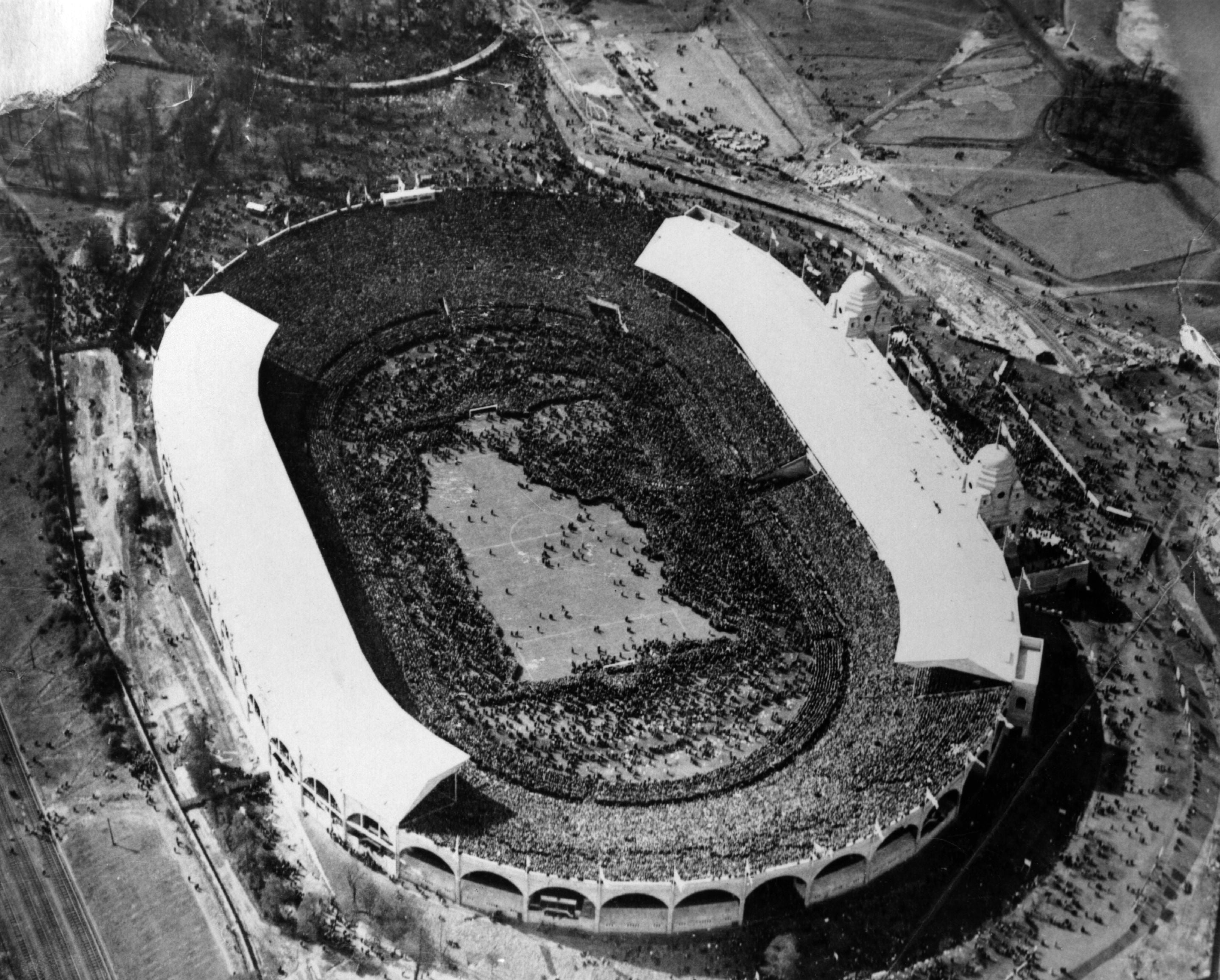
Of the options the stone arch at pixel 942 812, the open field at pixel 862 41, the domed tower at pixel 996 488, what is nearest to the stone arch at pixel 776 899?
the stone arch at pixel 942 812

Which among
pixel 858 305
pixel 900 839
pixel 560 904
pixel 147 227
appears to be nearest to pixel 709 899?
pixel 560 904

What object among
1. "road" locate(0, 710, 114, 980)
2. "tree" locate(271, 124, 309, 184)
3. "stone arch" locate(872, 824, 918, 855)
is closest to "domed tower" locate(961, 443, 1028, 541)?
"stone arch" locate(872, 824, 918, 855)

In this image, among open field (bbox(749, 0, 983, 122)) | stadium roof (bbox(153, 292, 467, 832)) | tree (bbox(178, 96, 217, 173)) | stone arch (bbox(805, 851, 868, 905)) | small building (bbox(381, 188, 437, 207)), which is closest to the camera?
stone arch (bbox(805, 851, 868, 905))

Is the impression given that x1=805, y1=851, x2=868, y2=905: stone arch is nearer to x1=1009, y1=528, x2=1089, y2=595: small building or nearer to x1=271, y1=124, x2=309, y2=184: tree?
x1=1009, y1=528, x2=1089, y2=595: small building

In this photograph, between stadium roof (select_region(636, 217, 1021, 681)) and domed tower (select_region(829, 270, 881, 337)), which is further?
domed tower (select_region(829, 270, 881, 337))

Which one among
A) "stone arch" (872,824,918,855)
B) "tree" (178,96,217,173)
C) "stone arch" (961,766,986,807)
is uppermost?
"tree" (178,96,217,173)

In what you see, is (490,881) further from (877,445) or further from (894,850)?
(877,445)
